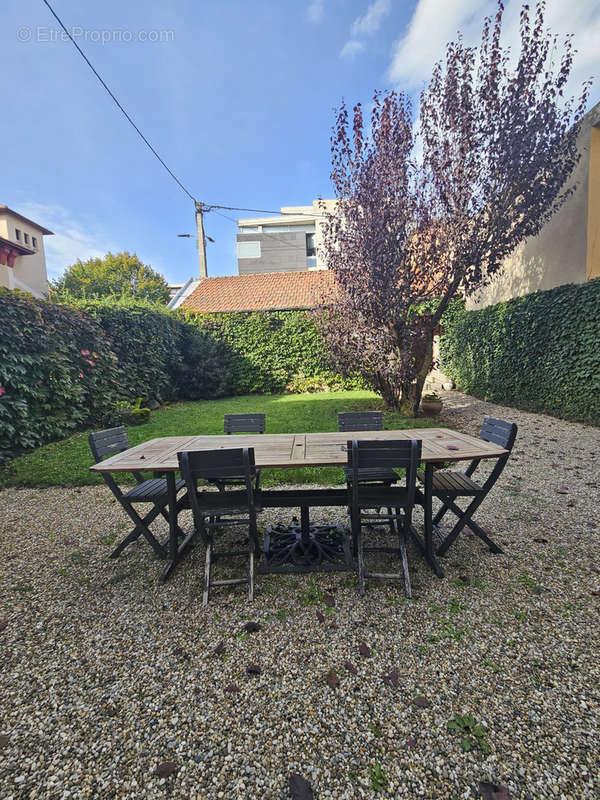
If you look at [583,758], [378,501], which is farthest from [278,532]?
[583,758]

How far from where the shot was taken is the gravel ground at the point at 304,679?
4.59 ft

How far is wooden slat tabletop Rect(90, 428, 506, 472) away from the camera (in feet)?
8.31

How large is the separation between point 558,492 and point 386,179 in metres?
6.44

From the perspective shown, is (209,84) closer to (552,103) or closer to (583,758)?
(552,103)

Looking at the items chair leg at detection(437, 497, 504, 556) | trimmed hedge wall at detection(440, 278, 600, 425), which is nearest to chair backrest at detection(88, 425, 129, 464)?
chair leg at detection(437, 497, 504, 556)

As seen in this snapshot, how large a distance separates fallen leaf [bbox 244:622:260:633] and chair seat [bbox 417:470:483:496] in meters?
1.67

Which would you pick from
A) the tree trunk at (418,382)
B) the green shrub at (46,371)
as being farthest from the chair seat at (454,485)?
the green shrub at (46,371)

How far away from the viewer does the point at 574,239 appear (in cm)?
766

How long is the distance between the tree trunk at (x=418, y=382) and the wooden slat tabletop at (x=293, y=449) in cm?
518

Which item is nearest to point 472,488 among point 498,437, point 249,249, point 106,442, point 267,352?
point 498,437

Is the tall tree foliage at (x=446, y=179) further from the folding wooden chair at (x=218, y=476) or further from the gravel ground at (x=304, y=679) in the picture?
the folding wooden chair at (x=218, y=476)

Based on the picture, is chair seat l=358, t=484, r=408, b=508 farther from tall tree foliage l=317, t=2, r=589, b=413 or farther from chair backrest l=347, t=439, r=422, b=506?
tall tree foliage l=317, t=2, r=589, b=413

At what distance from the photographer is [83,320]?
8.09 meters

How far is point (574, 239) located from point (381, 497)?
332 inches
